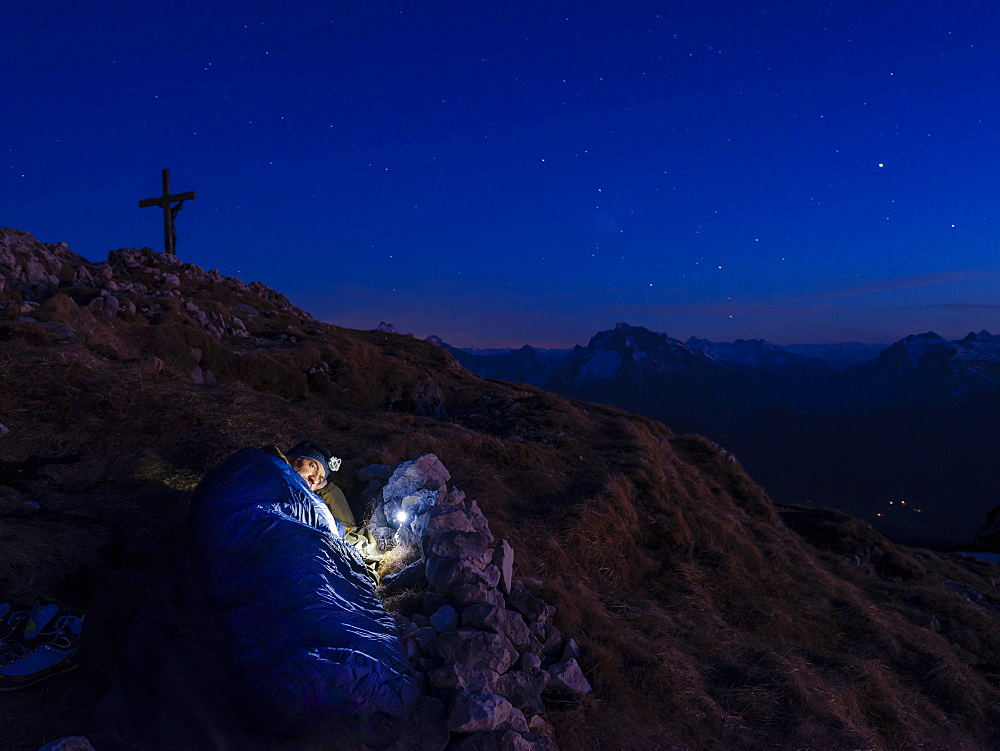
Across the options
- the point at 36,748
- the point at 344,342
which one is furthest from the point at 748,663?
the point at 344,342

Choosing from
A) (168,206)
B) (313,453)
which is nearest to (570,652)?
(313,453)

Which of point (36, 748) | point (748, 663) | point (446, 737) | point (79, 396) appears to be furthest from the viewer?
point (79, 396)

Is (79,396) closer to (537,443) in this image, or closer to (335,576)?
(335,576)

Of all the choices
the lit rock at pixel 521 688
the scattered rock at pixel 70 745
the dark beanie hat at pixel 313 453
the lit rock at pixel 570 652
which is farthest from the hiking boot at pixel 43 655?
the lit rock at pixel 570 652

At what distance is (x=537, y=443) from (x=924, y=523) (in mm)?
65757

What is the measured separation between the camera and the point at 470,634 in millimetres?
3576

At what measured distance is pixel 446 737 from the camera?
3025 mm

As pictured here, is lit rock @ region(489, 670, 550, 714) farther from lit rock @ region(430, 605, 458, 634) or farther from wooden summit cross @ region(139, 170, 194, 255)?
wooden summit cross @ region(139, 170, 194, 255)

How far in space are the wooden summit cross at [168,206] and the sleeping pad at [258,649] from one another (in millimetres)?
19292

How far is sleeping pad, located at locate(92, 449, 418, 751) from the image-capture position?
8.81 ft

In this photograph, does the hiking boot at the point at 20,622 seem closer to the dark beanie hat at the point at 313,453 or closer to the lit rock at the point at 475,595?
the dark beanie hat at the point at 313,453

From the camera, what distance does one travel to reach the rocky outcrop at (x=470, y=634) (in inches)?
122

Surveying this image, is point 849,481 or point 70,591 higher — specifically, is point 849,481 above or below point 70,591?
below

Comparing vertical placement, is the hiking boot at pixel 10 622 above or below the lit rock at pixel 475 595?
above
